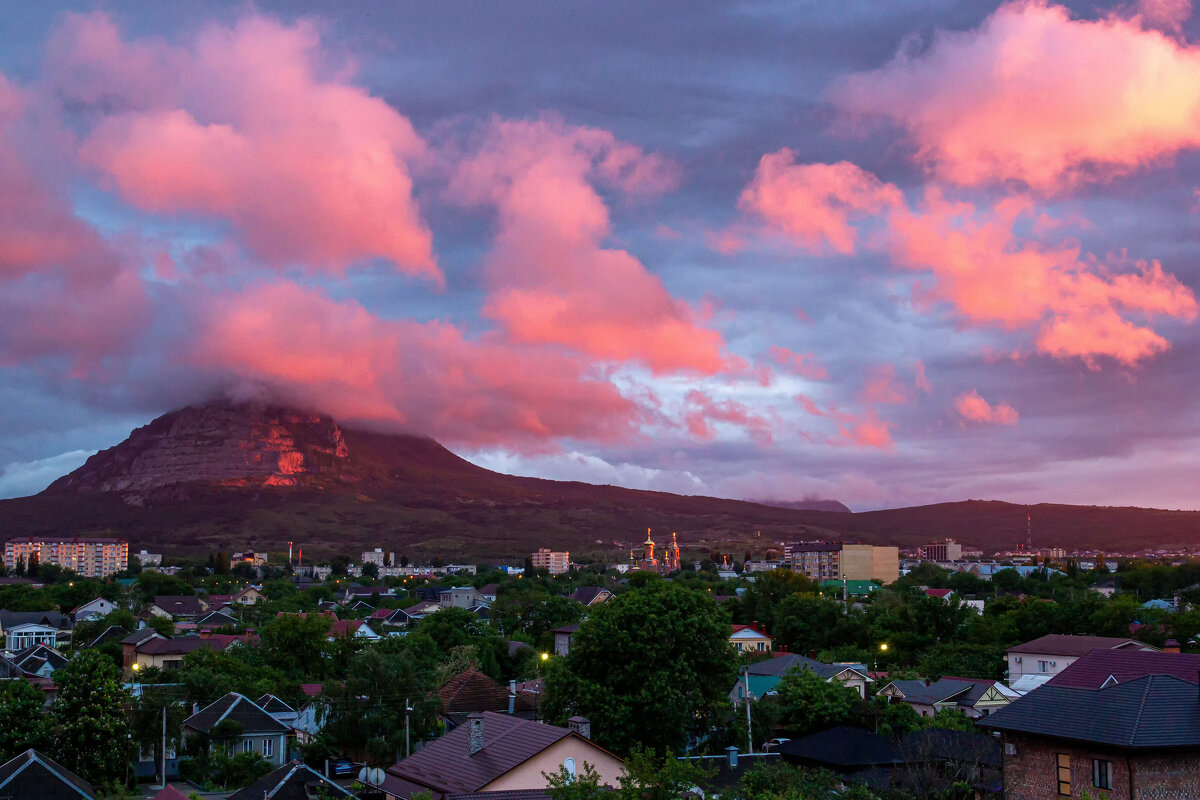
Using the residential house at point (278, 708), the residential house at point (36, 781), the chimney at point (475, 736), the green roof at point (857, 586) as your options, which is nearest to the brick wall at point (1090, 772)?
the chimney at point (475, 736)

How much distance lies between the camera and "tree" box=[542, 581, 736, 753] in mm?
36031

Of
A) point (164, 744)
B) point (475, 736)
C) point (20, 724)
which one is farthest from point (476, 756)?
point (164, 744)

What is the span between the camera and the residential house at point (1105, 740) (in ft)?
65.4

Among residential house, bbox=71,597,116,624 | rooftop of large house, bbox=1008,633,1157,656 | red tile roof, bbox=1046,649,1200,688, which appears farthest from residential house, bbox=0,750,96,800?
residential house, bbox=71,597,116,624

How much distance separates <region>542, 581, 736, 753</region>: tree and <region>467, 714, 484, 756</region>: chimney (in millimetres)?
8742

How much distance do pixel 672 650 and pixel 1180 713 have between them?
1925 cm

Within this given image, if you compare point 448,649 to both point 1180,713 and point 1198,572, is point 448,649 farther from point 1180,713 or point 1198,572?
point 1198,572

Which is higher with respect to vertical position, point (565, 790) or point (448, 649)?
point (565, 790)

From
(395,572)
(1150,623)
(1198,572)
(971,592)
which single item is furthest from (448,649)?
(395,572)

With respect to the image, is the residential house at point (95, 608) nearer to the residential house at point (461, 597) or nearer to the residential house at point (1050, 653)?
the residential house at point (461, 597)

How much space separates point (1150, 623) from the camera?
65.8m

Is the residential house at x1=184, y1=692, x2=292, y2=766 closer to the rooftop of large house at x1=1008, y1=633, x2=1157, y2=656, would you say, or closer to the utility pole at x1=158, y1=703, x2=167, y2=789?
the utility pole at x1=158, y1=703, x2=167, y2=789

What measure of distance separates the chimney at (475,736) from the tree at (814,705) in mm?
17198

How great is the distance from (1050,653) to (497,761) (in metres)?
40.2
